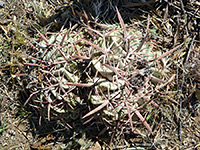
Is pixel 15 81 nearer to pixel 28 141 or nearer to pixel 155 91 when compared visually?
pixel 28 141

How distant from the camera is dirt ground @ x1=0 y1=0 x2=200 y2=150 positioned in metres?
2.21

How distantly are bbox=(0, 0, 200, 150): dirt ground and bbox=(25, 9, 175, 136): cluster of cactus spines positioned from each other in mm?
341

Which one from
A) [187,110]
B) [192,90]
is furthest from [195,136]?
Answer: [192,90]

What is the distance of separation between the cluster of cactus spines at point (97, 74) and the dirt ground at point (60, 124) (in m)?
0.34

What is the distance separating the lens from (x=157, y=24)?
7.64 feet

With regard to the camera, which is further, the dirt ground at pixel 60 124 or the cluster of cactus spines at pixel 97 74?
the dirt ground at pixel 60 124

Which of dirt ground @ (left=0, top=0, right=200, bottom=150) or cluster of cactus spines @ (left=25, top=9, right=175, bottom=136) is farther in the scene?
dirt ground @ (left=0, top=0, right=200, bottom=150)

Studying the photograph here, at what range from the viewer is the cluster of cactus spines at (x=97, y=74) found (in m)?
1.64

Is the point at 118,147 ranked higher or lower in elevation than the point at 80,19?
lower

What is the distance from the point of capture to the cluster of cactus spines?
1642mm

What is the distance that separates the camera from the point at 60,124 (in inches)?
83.3

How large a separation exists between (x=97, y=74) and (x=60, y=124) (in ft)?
2.26

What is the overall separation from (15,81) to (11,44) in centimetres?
38

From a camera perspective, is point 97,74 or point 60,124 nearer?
point 97,74
